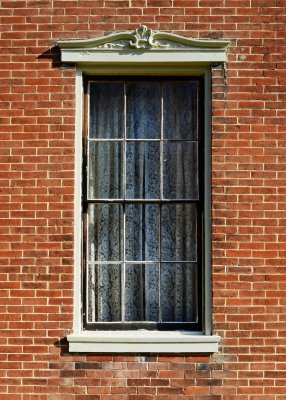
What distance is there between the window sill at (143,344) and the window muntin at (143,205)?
25 cm

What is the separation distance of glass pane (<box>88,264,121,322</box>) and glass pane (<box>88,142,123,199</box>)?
28.6 inches

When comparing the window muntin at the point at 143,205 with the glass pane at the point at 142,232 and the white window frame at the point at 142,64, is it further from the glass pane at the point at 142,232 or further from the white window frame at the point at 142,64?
the white window frame at the point at 142,64

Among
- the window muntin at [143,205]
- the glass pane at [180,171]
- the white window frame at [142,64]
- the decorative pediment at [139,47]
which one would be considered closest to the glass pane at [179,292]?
the window muntin at [143,205]

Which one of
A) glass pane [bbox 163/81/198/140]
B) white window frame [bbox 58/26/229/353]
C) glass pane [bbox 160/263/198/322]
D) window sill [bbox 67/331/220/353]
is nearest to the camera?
window sill [bbox 67/331/220/353]

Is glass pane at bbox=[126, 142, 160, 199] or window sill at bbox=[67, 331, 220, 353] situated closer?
window sill at bbox=[67, 331, 220, 353]

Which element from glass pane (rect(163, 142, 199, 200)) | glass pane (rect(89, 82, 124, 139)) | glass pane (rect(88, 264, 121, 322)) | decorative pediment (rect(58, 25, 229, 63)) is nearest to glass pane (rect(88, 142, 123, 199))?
glass pane (rect(89, 82, 124, 139))

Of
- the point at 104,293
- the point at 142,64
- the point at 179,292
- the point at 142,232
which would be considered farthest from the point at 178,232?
the point at 142,64

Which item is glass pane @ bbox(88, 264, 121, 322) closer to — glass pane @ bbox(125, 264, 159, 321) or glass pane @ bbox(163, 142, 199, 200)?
glass pane @ bbox(125, 264, 159, 321)

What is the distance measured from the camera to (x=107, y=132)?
7.64 meters

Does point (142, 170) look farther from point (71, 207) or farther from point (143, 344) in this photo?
point (143, 344)

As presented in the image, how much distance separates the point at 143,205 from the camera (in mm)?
7578

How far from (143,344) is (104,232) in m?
1.17

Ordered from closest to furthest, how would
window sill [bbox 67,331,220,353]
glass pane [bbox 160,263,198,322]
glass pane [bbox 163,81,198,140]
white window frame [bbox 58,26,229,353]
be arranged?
window sill [bbox 67,331,220,353] < white window frame [bbox 58,26,229,353] < glass pane [bbox 160,263,198,322] < glass pane [bbox 163,81,198,140]

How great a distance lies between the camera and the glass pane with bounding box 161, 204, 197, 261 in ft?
24.7
